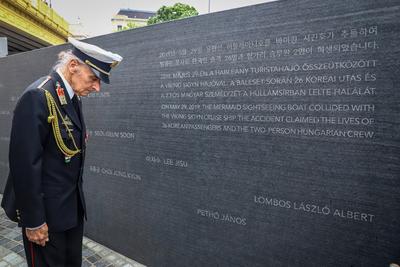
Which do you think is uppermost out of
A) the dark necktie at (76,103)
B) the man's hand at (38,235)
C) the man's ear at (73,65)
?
the man's ear at (73,65)

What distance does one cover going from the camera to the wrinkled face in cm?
209

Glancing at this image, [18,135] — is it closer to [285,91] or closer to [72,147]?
[72,147]

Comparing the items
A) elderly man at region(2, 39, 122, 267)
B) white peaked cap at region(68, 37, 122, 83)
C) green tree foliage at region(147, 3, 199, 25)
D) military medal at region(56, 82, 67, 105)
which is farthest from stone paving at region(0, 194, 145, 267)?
green tree foliage at region(147, 3, 199, 25)

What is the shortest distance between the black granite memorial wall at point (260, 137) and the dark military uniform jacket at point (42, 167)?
3.22 ft

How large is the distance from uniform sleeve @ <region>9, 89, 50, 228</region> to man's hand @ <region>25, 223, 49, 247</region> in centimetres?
5

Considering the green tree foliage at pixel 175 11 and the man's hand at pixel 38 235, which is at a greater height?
the green tree foliage at pixel 175 11

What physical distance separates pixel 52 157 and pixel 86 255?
1941 millimetres

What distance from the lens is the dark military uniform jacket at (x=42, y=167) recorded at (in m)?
1.84

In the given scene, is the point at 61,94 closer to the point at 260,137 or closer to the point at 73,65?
the point at 73,65

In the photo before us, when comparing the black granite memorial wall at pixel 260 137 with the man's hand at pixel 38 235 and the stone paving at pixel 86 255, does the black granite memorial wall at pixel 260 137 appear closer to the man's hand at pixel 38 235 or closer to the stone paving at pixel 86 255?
the stone paving at pixel 86 255

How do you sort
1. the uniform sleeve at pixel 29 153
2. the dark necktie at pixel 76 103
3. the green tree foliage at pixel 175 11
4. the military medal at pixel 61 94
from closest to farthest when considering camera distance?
the uniform sleeve at pixel 29 153 < the military medal at pixel 61 94 < the dark necktie at pixel 76 103 < the green tree foliage at pixel 175 11

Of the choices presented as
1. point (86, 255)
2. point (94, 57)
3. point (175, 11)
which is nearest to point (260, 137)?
point (94, 57)

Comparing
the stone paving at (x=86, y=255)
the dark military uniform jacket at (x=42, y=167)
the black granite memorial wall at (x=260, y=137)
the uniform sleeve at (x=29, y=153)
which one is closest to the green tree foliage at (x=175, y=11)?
the black granite memorial wall at (x=260, y=137)

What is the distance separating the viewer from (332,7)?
194 centimetres
